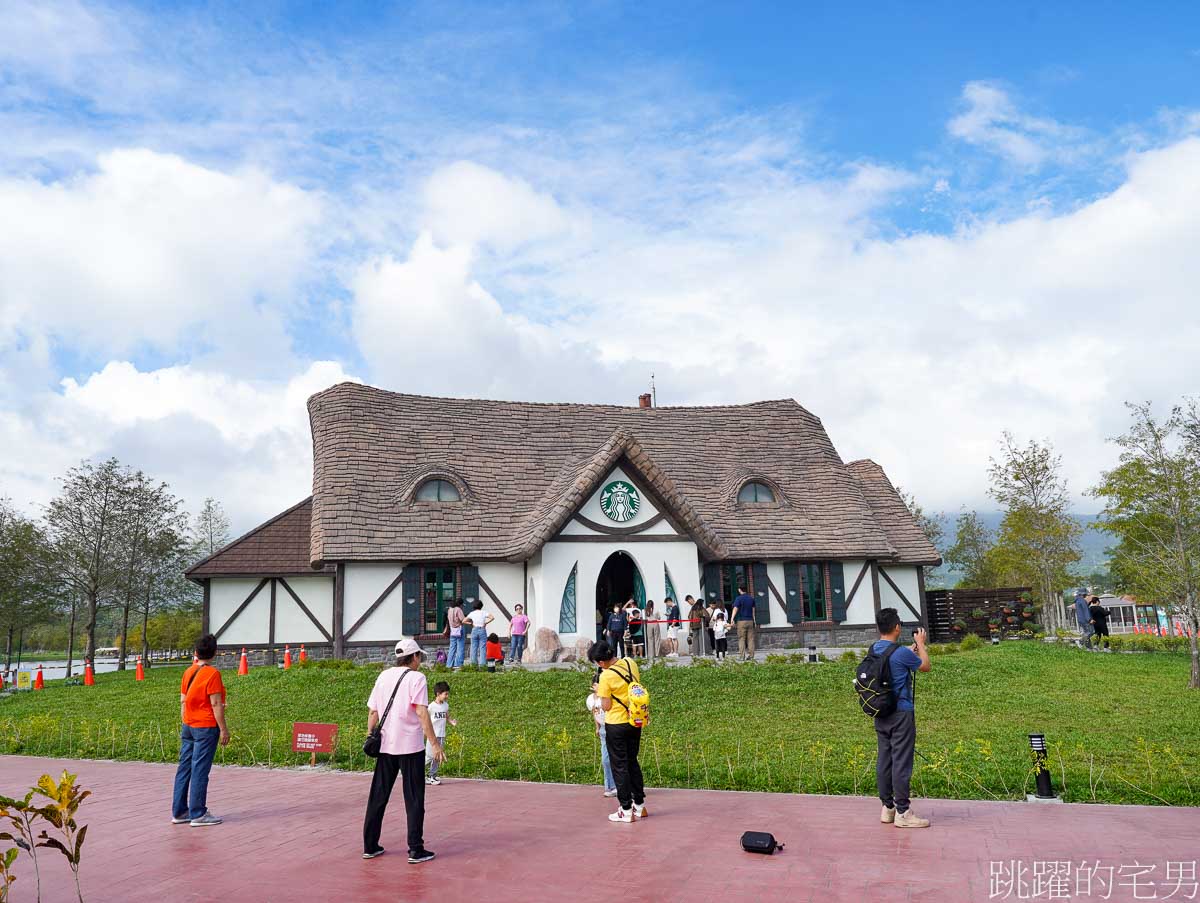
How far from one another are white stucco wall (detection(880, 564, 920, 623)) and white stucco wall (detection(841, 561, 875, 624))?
4.23ft

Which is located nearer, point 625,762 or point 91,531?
point 625,762

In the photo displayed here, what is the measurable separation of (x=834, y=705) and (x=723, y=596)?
1001cm

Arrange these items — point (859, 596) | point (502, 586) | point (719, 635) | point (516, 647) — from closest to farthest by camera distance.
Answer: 1. point (719, 635)
2. point (516, 647)
3. point (502, 586)
4. point (859, 596)

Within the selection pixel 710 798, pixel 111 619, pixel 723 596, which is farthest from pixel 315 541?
pixel 111 619

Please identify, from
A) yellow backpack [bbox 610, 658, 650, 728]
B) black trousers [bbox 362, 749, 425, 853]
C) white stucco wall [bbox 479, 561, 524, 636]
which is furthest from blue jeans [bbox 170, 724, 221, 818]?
white stucco wall [bbox 479, 561, 524, 636]

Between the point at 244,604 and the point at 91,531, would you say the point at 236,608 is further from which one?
the point at 91,531

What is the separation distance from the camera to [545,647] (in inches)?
806

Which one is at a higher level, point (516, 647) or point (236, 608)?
point (236, 608)

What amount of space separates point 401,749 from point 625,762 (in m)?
1.99

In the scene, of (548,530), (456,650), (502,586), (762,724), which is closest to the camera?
(762,724)

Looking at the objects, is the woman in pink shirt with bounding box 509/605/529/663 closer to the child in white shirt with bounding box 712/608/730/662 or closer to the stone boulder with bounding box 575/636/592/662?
the stone boulder with bounding box 575/636/592/662

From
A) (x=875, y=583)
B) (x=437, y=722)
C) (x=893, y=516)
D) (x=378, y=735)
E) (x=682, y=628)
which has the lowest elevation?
(x=437, y=722)

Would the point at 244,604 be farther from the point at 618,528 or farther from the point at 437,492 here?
the point at 618,528

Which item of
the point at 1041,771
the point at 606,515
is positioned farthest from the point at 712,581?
the point at 1041,771
